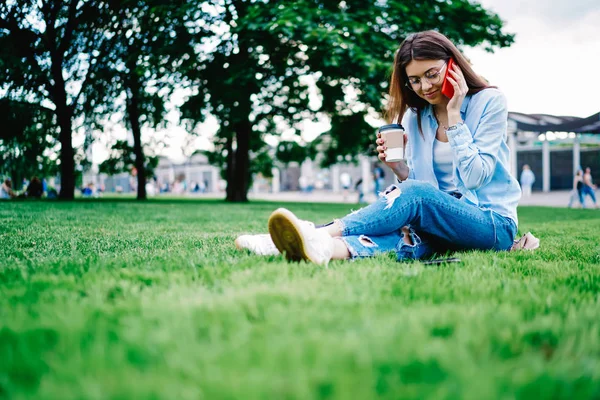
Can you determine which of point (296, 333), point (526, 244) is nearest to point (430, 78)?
point (526, 244)

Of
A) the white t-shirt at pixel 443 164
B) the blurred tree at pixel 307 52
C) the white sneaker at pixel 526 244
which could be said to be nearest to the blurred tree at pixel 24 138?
the blurred tree at pixel 307 52

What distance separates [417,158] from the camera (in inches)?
138

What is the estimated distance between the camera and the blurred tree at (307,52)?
1171 cm

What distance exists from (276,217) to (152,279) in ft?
2.45

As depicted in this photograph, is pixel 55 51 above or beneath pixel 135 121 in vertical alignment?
above

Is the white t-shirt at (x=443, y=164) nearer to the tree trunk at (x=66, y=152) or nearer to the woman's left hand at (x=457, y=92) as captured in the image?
the woman's left hand at (x=457, y=92)

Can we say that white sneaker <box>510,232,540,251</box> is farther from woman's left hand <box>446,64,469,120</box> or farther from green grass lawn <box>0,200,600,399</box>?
woman's left hand <box>446,64,469,120</box>

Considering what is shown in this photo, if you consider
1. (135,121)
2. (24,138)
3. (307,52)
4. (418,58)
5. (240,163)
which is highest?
(307,52)

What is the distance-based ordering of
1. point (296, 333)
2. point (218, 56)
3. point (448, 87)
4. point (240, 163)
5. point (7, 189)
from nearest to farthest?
point (296, 333)
point (448, 87)
point (218, 56)
point (240, 163)
point (7, 189)

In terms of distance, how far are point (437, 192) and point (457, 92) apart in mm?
692

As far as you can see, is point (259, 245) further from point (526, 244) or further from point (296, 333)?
point (526, 244)

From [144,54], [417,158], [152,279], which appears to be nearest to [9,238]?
[152,279]

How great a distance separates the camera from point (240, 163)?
755 inches

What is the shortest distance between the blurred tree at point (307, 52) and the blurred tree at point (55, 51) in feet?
13.9
